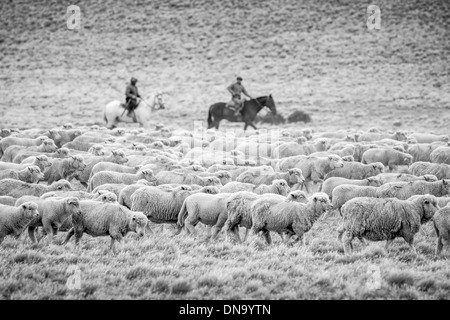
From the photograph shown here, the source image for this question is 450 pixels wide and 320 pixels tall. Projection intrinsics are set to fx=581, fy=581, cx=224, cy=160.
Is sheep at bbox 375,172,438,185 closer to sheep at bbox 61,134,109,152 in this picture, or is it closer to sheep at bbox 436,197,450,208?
sheep at bbox 436,197,450,208

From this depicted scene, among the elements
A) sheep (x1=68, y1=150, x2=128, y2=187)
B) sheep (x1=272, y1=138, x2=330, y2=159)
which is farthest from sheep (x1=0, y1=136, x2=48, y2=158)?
sheep (x1=272, y1=138, x2=330, y2=159)

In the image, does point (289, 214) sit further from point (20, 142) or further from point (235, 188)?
point (20, 142)

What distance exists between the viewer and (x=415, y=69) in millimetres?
43812

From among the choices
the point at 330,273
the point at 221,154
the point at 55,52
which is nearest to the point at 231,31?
the point at 55,52

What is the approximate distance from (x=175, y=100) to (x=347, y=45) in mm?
16218

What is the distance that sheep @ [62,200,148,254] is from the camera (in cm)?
880

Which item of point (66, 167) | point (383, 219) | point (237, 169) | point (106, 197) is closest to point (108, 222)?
point (106, 197)

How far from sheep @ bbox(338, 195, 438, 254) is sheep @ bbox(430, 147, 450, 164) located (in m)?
6.60

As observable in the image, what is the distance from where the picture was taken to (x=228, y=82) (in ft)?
149

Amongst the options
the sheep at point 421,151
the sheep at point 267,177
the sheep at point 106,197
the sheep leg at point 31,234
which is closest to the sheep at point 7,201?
the sheep leg at point 31,234

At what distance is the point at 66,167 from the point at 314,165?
18.6ft

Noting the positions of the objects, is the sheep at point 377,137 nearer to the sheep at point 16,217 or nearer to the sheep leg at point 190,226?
the sheep leg at point 190,226
